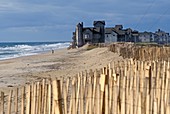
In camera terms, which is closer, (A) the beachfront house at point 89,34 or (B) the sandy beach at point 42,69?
(B) the sandy beach at point 42,69

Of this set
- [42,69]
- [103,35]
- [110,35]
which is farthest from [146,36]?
[42,69]

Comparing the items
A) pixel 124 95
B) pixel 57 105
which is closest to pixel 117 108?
pixel 124 95

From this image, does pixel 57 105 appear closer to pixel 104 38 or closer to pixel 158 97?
pixel 158 97

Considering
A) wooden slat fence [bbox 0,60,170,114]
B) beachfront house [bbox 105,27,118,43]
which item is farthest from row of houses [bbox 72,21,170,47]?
wooden slat fence [bbox 0,60,170,114]

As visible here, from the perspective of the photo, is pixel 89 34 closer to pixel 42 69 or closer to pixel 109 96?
pixel 42 69

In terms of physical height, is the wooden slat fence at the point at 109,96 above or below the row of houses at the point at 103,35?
below

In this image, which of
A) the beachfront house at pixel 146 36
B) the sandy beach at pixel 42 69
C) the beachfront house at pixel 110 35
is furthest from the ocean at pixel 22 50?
A: the beachfront house at pixel 146 36

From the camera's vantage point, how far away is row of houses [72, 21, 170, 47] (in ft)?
233

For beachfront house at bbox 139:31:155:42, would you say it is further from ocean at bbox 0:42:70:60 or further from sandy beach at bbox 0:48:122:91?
sandy beach at bbox 0:48:122:91

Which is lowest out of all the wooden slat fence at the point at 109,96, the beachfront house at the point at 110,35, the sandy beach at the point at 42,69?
the sandy beach at the point at 42,69

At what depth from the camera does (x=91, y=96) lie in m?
4.39

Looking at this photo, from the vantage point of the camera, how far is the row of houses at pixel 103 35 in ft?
233

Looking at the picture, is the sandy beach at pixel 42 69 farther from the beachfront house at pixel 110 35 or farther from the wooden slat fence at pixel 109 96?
the beachfront house at pixel 110 35

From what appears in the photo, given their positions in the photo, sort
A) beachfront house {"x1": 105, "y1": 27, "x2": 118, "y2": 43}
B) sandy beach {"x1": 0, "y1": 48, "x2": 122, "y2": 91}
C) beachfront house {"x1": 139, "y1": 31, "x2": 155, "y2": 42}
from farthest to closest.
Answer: beachfront house {"x1": 139, "y1": 31, "x2": 155, "y2": 42} → beachfront house {"x1": 105, "y1": 27, "x2": 118, "y2": 43} → sandy beach {"x1": 0, "y1": 48, "x2": 122, "y2": 91}
